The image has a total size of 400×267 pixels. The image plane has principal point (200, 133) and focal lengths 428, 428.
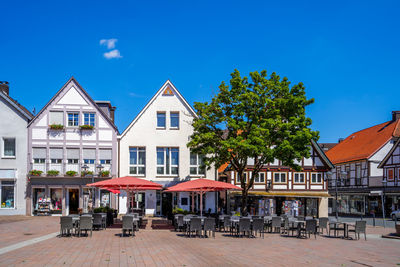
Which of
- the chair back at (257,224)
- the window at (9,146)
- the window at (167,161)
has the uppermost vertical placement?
the window at (9,146)

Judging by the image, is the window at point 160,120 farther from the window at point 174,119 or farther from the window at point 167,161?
the window at point 167,161

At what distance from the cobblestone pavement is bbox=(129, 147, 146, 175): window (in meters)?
14.8

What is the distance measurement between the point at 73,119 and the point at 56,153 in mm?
2952

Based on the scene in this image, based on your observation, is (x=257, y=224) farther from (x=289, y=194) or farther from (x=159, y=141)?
(x=289, y=194)

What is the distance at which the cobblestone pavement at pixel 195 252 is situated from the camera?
12078 millimetres

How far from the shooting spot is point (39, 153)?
109 feet

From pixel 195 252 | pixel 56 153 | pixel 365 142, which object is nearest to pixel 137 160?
pixel 56 153

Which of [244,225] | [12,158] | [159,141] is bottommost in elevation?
[244,225]

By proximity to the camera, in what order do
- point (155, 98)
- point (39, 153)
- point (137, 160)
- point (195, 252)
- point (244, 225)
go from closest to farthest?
point (195, 252)
point (244, 225)
point (39, 153)
point (137, 160)
point (155, 98)

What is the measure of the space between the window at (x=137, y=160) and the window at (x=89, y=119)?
370 centimetres

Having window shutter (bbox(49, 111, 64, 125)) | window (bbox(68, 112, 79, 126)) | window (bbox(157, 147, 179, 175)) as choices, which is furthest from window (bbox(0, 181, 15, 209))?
window (bbox(157, 147, 179, 175))

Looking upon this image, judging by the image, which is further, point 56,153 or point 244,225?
point 56,153

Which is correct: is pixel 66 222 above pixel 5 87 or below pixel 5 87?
below

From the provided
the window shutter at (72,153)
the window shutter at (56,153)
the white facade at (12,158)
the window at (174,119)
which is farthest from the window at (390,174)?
the white facade at (12,158)
